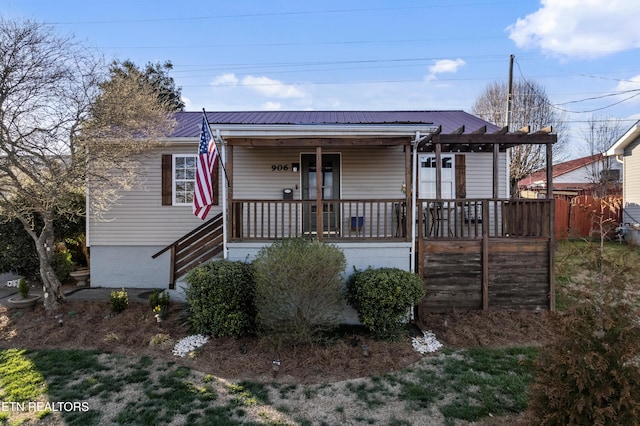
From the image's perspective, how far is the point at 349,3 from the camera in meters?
11.5

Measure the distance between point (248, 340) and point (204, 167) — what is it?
9.06 ft

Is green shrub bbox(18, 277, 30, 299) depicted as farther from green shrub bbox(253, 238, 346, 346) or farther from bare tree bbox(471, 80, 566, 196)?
bare tree bbox(471, 80, 566, 196)

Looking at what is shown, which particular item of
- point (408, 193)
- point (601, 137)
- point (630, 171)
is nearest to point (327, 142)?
point (408, 193)

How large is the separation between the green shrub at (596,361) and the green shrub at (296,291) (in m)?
2.71

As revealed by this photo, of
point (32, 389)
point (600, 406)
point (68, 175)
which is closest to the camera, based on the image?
point (600, 406)

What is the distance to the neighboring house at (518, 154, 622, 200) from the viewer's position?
63.2ft

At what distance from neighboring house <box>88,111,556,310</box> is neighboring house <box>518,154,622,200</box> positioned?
12.6m

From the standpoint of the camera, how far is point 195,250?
24.3 ft

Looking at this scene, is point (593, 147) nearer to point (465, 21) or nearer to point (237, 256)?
point (465, 21)

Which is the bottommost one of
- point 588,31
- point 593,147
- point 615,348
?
point 615,348

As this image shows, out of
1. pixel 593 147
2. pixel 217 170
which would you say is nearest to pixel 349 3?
pixel 217 170

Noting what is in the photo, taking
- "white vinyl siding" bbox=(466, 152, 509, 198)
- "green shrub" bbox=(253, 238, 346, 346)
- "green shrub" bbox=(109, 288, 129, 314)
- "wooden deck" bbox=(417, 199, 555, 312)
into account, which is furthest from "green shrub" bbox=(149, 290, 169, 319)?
"white vinyl siding" bbox=(466, 152, 509, 198)

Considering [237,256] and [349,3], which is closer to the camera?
[237,256]

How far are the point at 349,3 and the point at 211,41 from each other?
5.17 meters
